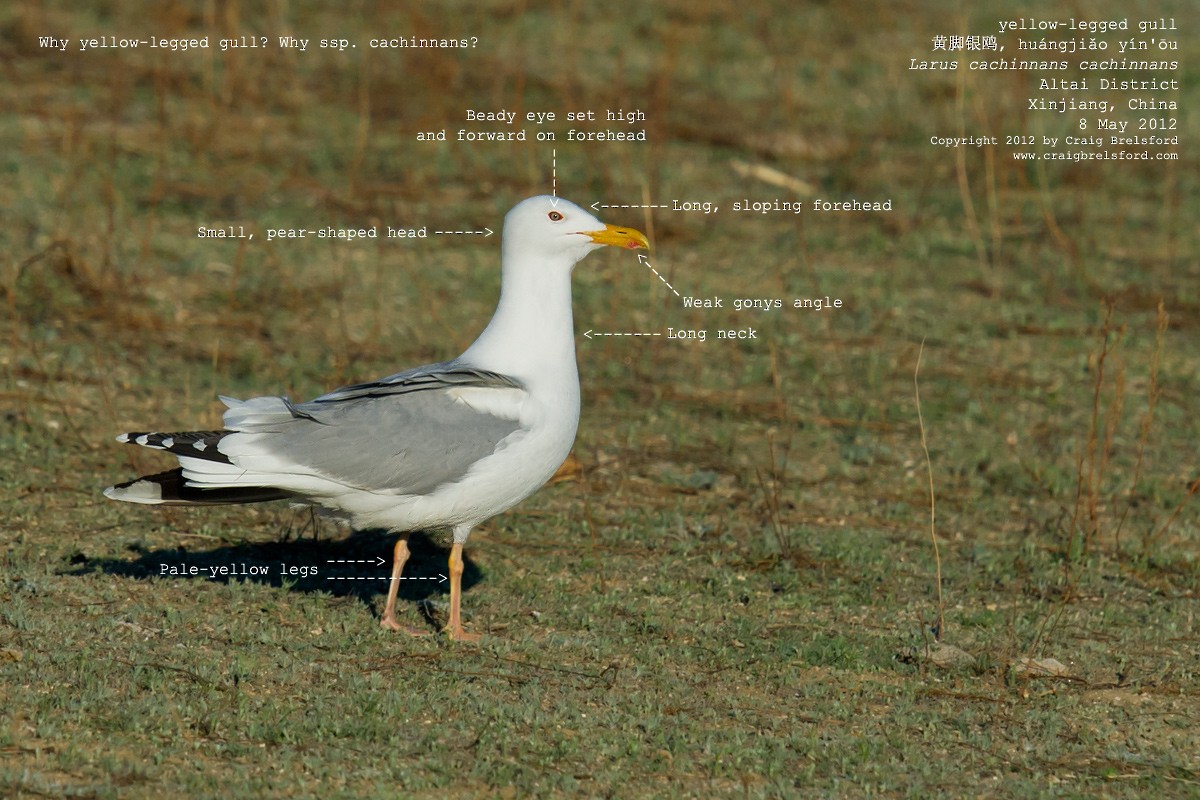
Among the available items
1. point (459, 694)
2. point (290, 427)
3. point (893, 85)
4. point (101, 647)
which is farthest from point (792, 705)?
point (893, 85)

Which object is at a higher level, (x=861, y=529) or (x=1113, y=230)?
(x=1113, y=230)

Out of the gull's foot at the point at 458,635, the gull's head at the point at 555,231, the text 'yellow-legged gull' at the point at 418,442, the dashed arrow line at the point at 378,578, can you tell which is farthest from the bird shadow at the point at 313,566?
the gull's head at the point at 555,231

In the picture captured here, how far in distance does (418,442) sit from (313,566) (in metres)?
1.25

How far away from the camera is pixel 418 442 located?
567 centimetres

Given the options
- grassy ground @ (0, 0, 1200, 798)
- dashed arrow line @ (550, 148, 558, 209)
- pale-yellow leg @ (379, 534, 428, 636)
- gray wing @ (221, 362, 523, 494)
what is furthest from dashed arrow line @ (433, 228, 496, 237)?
gray wing @ (221, 362, 523, 494)

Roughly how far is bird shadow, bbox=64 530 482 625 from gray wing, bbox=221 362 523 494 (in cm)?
84

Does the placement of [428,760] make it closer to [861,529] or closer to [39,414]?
[861,529]

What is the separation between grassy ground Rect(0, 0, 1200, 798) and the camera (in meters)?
5.14

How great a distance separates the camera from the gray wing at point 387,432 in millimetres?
5562

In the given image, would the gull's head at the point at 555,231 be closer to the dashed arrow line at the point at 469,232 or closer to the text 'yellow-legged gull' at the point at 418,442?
the text 'yellow-legged gull' at the point at 418,442

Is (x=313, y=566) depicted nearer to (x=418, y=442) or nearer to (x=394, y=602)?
(x=394, y=602)

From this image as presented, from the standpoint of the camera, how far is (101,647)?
5.40m

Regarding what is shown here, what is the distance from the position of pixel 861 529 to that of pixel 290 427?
3.20m

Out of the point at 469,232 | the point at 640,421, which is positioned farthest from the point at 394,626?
the point at 469,232
